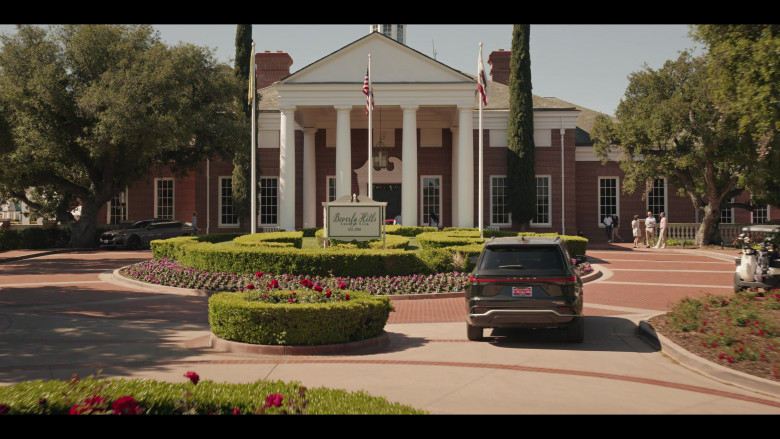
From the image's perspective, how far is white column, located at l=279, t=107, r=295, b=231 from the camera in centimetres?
3219

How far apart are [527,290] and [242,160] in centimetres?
2844

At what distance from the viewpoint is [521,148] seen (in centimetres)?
3559

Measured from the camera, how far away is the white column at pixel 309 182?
36156 millimetres

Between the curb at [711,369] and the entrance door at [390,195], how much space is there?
28.6m

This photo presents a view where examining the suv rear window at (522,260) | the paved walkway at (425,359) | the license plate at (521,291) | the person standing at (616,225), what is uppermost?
the person standing at (616,225)

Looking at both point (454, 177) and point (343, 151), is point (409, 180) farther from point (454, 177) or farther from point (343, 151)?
point (454, 177)

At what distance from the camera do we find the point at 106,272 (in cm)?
2094

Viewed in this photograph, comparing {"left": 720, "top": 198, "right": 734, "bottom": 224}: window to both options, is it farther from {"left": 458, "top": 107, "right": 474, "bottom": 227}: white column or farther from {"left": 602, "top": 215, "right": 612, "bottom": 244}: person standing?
{"left": 458, "top": 107, "right": 474, "bottom": 227}: white column

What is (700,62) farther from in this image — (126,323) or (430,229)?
(126,323)

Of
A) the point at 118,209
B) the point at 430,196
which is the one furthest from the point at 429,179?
the point at 118,209

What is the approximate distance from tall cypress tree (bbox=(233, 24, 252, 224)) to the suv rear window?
90.7 feet

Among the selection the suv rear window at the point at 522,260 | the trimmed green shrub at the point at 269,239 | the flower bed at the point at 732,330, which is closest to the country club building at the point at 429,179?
the trimmed green shrub at the point at 269,239

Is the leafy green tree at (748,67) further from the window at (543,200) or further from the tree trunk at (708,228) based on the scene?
the window at (543,200)
